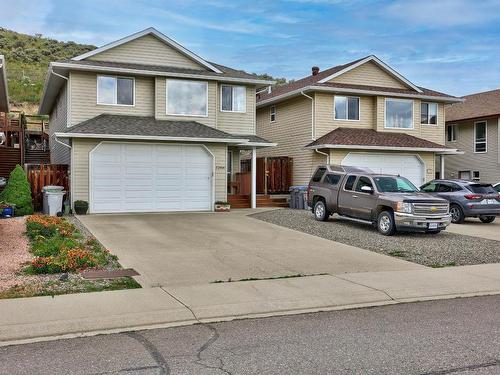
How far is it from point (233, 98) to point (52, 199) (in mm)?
9742

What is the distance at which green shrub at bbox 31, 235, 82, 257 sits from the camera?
10961mm

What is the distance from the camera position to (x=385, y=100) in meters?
28.2

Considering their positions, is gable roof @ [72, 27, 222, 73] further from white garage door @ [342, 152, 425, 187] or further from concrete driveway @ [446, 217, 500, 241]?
concrete driveway @ [446, 217, 500, 241]

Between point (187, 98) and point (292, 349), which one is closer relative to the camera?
point (292, 349)

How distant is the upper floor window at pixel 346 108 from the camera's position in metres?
27.4

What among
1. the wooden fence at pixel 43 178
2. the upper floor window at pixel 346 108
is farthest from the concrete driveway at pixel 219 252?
the upper floor window at pixel 346 108

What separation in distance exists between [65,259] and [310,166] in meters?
18.3

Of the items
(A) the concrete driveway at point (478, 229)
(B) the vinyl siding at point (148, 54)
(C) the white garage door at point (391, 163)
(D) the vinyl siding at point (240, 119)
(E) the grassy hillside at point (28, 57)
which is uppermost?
(E) the grassy hillside at point (28, 57)

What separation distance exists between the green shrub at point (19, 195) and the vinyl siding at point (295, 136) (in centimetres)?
1366

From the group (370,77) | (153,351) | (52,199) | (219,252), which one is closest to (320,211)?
(219,252)

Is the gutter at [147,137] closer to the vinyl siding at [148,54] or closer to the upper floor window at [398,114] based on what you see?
the vinyl siding at [148,54]

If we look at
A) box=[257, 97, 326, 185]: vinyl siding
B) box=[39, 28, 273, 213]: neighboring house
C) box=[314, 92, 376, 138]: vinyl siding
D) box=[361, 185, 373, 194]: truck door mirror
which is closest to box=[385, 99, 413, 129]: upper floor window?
box=[314, 92, 376, 138]: vinyl siding

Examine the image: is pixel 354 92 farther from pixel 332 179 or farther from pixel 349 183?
pixel 349 183

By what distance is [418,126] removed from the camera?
29.1 metres
